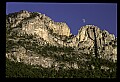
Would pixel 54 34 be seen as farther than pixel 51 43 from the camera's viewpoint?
Yes

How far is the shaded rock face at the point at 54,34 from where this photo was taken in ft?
131

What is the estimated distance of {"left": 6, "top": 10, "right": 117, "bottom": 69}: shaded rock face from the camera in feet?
131

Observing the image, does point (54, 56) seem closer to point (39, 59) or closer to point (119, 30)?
point (39, 59)

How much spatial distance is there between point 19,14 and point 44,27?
4.68 metres

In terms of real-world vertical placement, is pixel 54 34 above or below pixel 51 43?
above

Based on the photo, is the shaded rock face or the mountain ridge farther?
the shaded rock face

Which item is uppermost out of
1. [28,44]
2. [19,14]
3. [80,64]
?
[19,14]

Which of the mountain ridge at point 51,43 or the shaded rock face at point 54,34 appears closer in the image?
the mountain ridge at point 51,43

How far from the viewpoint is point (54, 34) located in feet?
163
